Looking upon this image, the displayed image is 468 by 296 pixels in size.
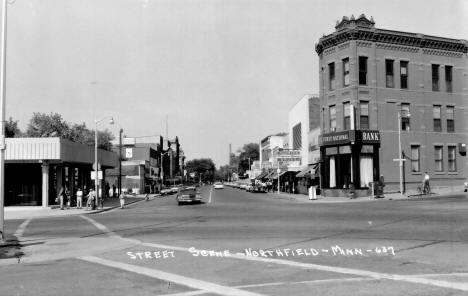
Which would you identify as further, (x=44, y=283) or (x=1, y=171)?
(x=1, y=171)

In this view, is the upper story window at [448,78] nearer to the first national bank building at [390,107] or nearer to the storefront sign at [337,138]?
the first national bank building at [390,107]

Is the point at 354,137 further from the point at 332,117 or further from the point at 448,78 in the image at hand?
the point at 448,78

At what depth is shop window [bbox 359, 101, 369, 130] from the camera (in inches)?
1677

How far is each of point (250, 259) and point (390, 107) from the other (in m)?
35.0

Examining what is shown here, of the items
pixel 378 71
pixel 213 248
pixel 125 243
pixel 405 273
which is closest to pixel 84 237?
pixel 125 243

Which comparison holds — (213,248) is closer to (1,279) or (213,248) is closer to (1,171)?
(1,279)

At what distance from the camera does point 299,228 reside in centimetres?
1772

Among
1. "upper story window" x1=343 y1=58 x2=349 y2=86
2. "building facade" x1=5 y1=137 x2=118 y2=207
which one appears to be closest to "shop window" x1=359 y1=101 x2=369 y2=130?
"upper story window" x1=343 y1=58 x2=349 y2=86

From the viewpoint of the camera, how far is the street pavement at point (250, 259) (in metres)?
8.47

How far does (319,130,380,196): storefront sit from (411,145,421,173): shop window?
3.66m

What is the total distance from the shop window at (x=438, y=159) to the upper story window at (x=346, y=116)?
860cm

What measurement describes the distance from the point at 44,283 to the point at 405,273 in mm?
6753

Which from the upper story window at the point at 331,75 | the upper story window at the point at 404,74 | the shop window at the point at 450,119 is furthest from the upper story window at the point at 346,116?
the shop window at the point at 450,119

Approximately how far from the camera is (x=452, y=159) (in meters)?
45.2
